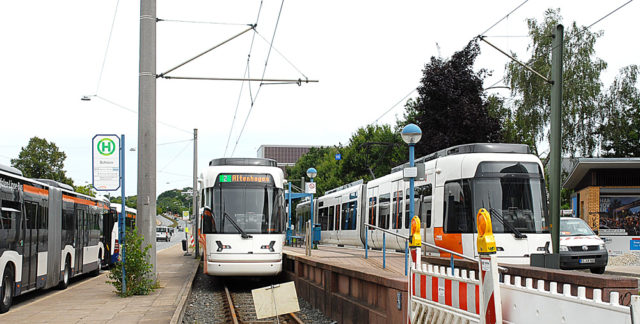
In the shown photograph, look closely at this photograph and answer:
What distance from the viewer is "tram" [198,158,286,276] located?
58.1 feet

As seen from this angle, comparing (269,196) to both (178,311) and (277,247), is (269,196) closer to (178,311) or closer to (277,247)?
(277,247)

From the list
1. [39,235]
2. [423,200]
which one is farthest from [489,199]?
[39,235]

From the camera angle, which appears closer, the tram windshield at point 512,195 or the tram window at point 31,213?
the tram window at point 31,213

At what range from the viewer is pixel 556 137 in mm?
15445

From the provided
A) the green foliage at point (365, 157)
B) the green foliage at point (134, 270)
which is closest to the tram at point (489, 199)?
the green foliage at point (134, 270)

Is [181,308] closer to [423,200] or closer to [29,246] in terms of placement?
[29,246]

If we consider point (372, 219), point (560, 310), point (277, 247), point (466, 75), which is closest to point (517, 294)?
point (560, 310)

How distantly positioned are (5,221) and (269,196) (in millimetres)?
7133

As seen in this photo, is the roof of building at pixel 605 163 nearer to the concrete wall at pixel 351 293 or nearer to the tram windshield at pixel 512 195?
the tram windshield at pixel 512 195

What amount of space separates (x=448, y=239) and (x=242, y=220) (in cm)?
550

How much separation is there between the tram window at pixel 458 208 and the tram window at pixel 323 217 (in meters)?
17.4

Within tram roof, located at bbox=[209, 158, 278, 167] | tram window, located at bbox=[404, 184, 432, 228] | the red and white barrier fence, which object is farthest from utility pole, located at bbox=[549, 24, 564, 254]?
tram roof, located at bbox=[209, 158, 278, 167]

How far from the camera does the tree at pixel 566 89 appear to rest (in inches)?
1529

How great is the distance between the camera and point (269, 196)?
1850 cm
